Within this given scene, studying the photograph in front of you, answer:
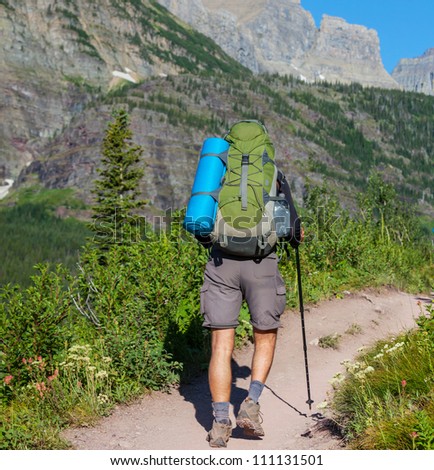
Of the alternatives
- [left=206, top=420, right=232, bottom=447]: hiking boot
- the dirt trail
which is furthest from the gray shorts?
the dirt trail

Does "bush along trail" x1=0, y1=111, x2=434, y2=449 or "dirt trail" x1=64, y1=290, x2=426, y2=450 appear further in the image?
"dirt trail" x1=64, y1=290, x2=426, y2=450

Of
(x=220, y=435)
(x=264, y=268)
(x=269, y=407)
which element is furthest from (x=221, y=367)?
(x=269, y=407)

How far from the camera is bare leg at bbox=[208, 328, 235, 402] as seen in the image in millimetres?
4809

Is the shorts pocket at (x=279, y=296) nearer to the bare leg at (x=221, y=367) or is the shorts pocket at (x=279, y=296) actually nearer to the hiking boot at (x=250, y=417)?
the bare leg at (x=221, y=367)

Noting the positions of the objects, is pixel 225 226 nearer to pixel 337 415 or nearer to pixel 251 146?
pixel 251 146

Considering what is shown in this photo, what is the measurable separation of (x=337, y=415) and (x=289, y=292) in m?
5.01

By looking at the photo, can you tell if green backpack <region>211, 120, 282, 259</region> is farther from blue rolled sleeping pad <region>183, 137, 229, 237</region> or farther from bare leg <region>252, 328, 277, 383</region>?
bare leg <region>252, 328, 277, 383</region>

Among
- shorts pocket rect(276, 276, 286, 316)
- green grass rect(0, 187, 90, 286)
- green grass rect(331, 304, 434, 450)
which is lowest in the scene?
green grass rect(0, 187, 90, 286)

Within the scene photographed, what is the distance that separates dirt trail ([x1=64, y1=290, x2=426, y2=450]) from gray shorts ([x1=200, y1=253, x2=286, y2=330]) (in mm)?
995

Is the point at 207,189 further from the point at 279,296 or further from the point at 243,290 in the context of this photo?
the point at 279,296

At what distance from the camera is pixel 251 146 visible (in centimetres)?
490

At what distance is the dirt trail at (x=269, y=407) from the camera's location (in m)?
4.95

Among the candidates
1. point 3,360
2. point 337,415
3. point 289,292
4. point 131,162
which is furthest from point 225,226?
point 131,162
